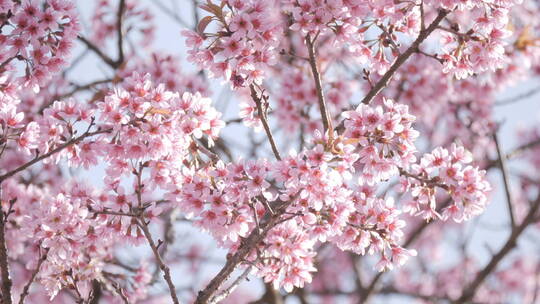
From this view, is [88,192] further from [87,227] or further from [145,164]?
[145,164]

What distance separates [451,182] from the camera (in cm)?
358

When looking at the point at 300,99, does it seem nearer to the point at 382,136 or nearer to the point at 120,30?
the point at 120,30

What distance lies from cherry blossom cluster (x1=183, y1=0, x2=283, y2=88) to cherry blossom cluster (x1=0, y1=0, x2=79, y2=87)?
71cm

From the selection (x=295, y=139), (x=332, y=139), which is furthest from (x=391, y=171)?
(x=295, y=139)

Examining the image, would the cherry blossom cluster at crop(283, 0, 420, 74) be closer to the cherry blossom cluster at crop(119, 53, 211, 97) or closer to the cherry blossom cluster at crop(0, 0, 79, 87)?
the cherry blossom cluster at crop(0, 0, 79, 87)

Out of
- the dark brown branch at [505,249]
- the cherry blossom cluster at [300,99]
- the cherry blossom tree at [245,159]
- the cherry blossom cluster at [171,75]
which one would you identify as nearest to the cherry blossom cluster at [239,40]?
the cherry blossom tree at [245,159]

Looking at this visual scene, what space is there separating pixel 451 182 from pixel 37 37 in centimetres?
232

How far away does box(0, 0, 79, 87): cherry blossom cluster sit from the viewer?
12.1 feet

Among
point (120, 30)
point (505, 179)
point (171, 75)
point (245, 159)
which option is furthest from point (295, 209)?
point (120, 30)

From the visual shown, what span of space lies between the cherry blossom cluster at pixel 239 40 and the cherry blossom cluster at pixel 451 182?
99 centimetres

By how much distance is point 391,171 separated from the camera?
351 centimetres

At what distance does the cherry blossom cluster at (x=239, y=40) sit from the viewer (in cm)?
346

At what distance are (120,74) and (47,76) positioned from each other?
5.52 feet

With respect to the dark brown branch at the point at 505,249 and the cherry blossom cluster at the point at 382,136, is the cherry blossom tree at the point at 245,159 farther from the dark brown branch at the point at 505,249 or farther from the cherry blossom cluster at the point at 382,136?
the dark brown branch at the point at 505,249
